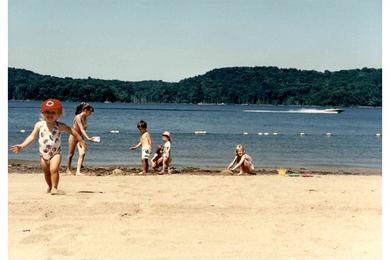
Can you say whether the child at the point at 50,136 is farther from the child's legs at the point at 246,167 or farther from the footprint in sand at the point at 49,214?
the child's legs at the point at 246,167

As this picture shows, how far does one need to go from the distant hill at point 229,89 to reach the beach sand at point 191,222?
1586 inches

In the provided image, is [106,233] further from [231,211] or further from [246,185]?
[246,185]

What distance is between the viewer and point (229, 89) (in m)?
126

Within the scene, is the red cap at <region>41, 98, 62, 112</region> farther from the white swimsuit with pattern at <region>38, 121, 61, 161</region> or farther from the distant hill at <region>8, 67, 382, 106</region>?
the distant hill at <region>8, 67, 382, 106</region>

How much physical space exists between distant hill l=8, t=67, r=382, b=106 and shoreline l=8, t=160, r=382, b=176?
3179 centimetres

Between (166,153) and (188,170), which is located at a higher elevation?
(166,153)

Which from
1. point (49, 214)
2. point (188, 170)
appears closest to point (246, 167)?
point (188, 170)

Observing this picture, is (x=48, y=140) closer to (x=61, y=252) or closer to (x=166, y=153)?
(x=61, y=252)

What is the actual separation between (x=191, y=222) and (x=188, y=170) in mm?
8329

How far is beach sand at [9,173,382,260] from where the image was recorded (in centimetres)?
540

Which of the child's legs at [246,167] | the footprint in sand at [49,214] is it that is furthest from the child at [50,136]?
the child's legs at [246,167]

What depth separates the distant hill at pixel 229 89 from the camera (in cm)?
5919
